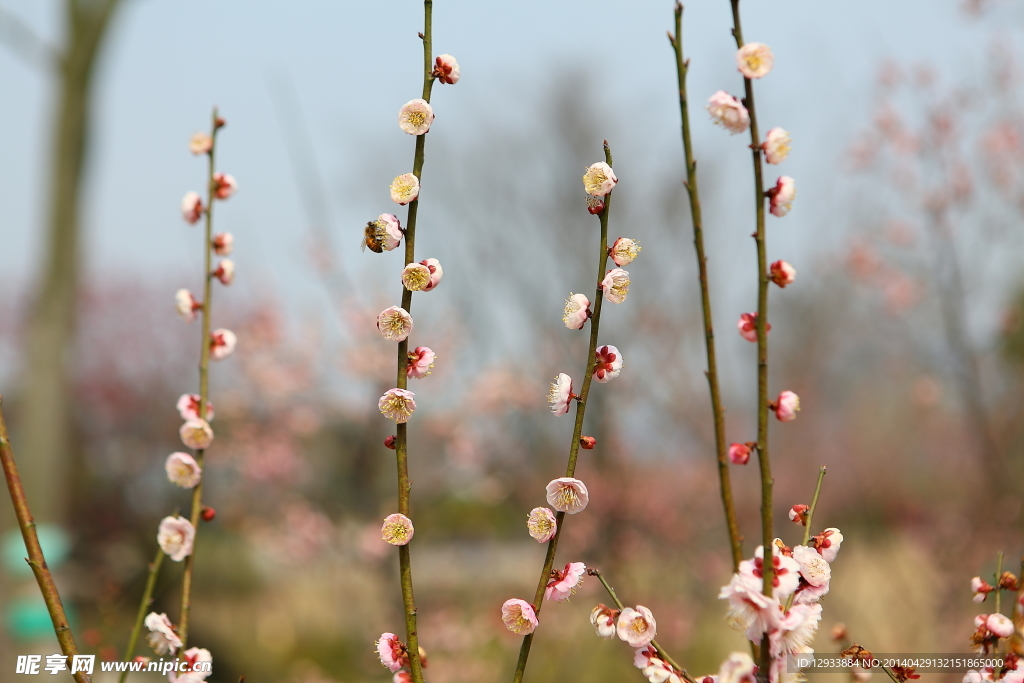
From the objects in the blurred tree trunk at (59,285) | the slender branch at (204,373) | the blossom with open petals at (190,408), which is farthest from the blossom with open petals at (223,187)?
the blurred tree trunk at (59,285)

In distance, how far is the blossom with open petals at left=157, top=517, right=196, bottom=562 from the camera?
1.25m

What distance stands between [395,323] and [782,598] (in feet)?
1.93

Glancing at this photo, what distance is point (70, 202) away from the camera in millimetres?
5219

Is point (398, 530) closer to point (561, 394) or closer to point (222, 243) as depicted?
point (561, 394)

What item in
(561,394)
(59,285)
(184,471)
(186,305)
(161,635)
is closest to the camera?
(561,394)

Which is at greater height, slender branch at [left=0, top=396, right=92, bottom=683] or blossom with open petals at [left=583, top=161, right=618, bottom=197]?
blossom with open petals at [left=583, top=161, right=618, bottom=197]

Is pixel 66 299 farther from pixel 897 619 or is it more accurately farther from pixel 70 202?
pixel 897 619

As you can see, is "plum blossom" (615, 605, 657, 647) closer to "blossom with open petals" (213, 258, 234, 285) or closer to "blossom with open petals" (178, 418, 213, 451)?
"blossom with open petals" (178, 418, 213, 451)

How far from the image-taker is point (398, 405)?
40.8 inches

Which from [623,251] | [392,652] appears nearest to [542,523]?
[392,652]

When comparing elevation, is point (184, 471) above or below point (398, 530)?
above

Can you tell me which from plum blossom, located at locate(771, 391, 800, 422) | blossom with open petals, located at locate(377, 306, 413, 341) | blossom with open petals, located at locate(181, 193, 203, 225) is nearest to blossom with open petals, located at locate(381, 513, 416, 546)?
blossom with open petals, located at locate(377, 306, 413, 341)

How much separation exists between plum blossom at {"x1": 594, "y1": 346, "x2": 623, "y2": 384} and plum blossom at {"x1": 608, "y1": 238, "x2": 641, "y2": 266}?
0.12m

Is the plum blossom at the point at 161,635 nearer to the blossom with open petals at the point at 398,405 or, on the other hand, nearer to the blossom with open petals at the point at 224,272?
the blossom with open petals at the point at 398,405
